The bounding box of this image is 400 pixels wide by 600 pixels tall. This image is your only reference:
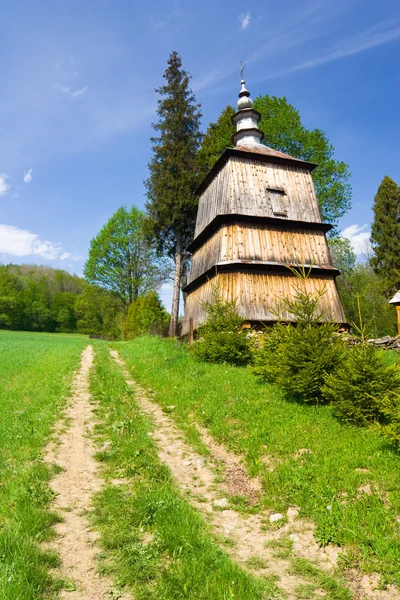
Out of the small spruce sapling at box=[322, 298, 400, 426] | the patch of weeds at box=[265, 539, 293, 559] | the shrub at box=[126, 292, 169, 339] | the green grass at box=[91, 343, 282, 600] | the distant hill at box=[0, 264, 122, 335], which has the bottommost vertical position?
the patch of weeds at box=[265, 539, 293, 559]

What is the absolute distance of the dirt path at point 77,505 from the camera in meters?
3.31

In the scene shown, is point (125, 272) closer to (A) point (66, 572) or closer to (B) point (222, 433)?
(B) point (222, 433)

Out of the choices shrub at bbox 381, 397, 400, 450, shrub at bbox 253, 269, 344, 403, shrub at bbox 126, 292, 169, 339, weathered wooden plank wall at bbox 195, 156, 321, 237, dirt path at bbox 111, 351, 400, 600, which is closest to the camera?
dirt path at bbox 111, 351, 400, 600

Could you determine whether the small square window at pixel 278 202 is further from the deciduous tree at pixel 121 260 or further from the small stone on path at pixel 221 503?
the deciduous tree at pixel 121 260

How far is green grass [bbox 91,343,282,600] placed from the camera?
324 centimetres

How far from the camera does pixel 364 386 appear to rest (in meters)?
6.92

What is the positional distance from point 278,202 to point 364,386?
1374 cm

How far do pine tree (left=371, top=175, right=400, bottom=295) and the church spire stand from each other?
73.4 ft

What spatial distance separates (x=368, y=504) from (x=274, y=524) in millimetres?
1185

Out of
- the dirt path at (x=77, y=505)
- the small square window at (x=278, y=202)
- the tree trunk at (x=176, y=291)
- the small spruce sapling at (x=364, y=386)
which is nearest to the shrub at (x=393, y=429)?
the small spruce sapling at (x=364, y=386)

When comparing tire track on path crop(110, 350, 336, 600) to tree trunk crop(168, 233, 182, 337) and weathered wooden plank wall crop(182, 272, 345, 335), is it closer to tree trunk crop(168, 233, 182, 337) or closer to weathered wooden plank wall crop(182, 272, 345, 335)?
weathered wooden plank wall crop(182, 272, 345, 335)

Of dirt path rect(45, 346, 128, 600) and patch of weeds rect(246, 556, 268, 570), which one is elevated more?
dirt path rect(45, 346, 128, 600)

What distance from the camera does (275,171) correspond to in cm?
1969

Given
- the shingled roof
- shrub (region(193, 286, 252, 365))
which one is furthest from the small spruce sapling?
the shingled roof
